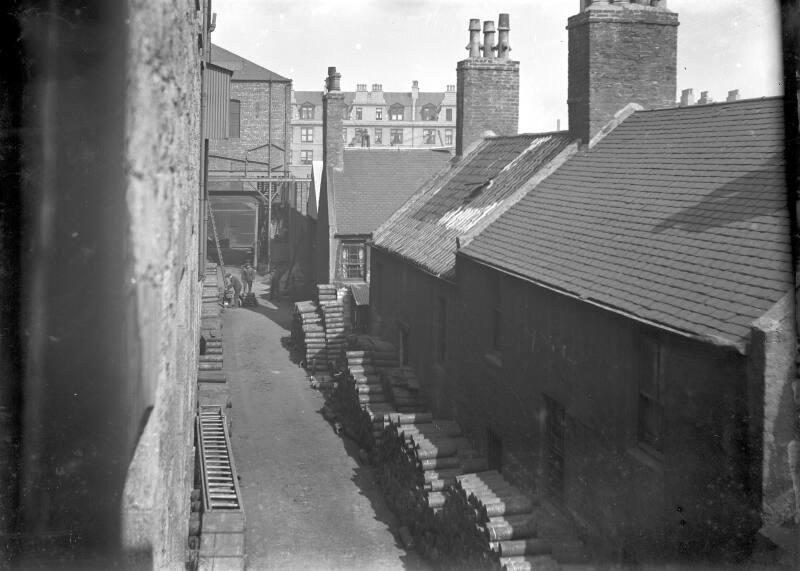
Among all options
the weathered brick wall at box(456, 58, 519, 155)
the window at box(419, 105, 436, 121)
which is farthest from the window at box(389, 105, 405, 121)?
the weathered brick wall at box(456, 58, 519, 155)

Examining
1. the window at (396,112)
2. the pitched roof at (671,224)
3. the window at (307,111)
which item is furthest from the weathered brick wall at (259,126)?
the window at (396,112)

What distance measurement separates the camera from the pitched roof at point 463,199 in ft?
53.1

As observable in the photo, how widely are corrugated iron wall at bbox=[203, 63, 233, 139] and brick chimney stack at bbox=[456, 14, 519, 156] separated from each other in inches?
247

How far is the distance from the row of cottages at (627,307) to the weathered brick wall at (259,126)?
27.0 meters

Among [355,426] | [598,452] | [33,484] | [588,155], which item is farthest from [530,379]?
Result: [33,484]

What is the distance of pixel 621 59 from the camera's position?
15422 millimetres

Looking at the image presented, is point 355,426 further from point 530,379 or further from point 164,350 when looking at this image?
point 164,350

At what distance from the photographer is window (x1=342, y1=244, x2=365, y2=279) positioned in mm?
29031

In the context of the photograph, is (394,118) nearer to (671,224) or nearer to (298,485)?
(298,485)

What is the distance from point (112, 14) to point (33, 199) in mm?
382

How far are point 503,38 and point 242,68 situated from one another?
25064mm

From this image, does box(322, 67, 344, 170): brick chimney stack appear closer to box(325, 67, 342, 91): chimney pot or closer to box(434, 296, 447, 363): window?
box(325, 67, 342, 91): chimney pot

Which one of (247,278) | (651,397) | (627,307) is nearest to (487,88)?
(247,278)

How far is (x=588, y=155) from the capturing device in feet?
49.0
